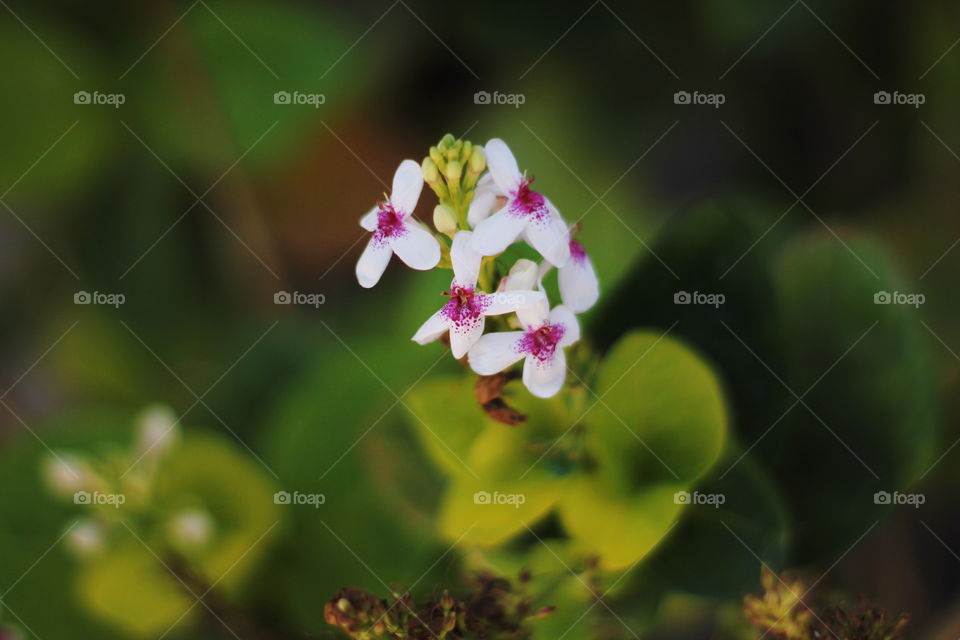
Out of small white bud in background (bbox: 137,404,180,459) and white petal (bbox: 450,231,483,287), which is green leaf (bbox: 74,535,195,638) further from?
white petal (bbox: 450,231,483,287)

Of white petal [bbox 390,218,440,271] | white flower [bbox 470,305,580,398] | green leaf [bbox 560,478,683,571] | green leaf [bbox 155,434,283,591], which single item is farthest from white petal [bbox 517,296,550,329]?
green leaf [bbox 155,434,283,591]

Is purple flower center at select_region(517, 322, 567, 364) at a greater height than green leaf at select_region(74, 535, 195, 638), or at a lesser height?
greater

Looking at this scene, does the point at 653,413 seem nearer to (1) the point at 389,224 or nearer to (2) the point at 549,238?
(2) the point at 549,238

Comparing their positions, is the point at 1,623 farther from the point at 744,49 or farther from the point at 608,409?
the point at 744,49

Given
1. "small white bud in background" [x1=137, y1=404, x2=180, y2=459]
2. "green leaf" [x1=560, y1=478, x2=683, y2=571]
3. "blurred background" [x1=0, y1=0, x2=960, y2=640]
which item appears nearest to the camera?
"green leaf" [x1=560, y1=478, x2=683, y2=571]

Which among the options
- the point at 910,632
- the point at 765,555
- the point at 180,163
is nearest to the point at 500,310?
the point at 765,555

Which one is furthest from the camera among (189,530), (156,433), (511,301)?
(156,433)

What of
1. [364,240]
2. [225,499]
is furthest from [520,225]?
[364,240]

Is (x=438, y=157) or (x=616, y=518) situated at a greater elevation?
(x=438, y=157)
